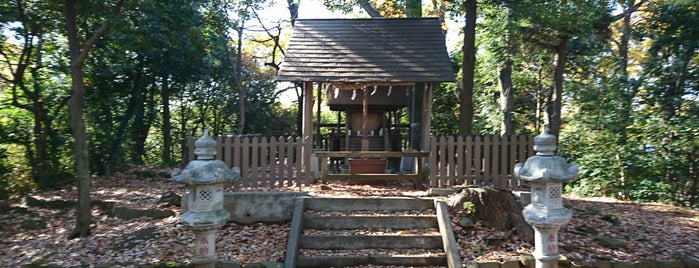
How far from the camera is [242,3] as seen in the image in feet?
56.9

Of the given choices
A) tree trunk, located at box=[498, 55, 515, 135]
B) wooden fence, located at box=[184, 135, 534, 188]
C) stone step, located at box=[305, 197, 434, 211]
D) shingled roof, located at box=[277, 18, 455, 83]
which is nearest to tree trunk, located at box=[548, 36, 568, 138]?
shingled roof, located at box=[277, 18, 455, 83]

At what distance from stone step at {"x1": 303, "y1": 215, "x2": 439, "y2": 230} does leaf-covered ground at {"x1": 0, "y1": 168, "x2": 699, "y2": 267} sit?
18.0 inches

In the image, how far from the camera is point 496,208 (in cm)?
665

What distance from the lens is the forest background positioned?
27.4 ft

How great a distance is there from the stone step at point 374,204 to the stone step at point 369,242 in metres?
0.94

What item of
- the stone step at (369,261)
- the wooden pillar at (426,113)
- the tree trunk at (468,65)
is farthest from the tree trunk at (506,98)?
the stone step at (369,261)

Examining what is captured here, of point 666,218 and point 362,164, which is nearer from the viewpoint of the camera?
point 666,218

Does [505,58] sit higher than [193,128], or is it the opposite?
[505,58]

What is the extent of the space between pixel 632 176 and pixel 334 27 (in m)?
8.74

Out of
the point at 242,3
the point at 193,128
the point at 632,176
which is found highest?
the point at 242,3

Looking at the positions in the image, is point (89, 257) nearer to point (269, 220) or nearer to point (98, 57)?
point (269, 220)

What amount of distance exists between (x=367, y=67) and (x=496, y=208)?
5.13 m

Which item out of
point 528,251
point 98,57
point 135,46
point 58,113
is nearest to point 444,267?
point 528,251

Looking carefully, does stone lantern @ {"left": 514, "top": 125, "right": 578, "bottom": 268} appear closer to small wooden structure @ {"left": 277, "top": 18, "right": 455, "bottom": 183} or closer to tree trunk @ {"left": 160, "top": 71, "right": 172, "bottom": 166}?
small wooden structure @ {"left": 277, "top": 18, "right": 455, "bottom": 183}
